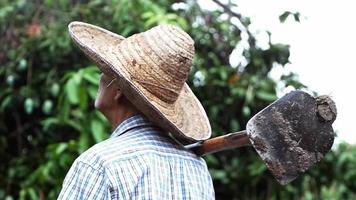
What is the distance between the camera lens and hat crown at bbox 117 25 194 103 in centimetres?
204

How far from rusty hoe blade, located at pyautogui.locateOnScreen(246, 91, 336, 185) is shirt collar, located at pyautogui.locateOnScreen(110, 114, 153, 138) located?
0.27 m

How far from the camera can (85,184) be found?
186cm

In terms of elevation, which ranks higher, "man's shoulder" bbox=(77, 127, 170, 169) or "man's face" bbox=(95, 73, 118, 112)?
"man's face" bbox=(95, 73, 118, 112)

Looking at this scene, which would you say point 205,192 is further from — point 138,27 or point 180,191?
point 138,27

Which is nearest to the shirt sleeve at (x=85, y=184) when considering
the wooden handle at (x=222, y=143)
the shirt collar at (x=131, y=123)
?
the shirt collar at (x=131, y=123)

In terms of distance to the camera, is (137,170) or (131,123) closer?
(137,170)

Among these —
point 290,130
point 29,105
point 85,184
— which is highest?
point 290,130

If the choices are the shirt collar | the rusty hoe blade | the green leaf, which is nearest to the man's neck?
the shirt collar

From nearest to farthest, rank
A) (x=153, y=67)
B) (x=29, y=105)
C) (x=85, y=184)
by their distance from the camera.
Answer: (x=85, y=184), (x=153, y=67), (x=29, y=105)

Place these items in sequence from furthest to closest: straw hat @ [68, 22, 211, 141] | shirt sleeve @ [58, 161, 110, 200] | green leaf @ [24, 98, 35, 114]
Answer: green leaf @ [24, 98, 35, 114]
straw hat @ [68, 22, 211, 141]
shirt sleeve @ [58, 161, 110, 200]

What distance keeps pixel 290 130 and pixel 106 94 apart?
0.46 meters

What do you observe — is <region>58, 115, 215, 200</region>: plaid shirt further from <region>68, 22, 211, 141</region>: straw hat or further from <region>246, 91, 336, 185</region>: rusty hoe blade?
<region>246, 91, 336, 185</region>: rusty hoe blade

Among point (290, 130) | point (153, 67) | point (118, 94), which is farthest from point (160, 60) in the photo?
point (290, 130)

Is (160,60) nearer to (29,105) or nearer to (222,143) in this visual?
(222,143)
